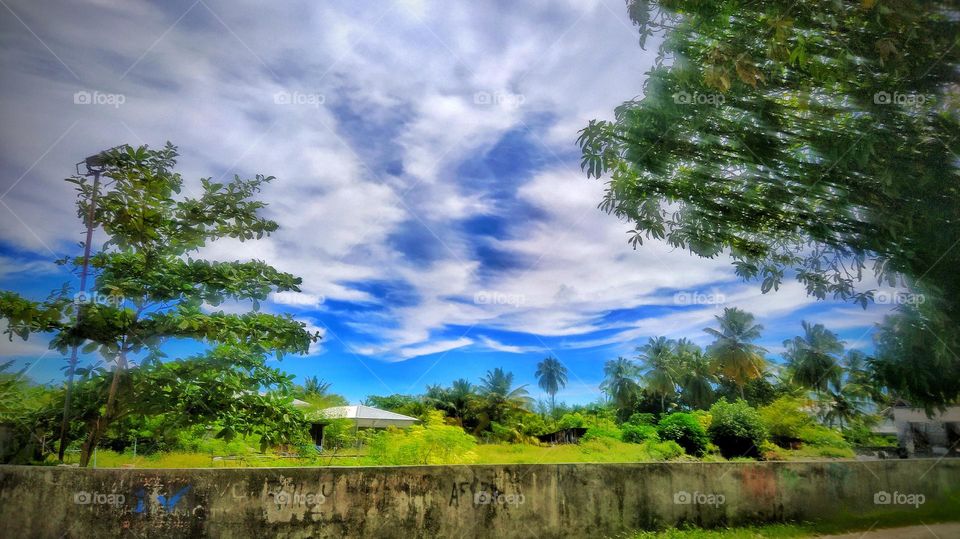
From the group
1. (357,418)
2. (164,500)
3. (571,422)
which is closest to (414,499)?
(164,500)

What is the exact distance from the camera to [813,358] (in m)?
35.8

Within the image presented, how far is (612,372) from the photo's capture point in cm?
5606

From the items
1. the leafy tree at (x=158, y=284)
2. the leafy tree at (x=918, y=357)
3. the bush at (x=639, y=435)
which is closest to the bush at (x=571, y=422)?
the bush at (x=639, y=435)

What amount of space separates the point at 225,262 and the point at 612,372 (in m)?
54.5

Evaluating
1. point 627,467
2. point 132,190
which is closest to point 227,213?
point 132,190

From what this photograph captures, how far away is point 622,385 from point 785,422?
27235 millimetres

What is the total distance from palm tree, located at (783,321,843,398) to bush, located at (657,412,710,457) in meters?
11.7

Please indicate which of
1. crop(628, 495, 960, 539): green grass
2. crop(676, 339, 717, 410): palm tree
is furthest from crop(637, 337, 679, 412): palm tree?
crop(628, 495, 960, 539): green grass

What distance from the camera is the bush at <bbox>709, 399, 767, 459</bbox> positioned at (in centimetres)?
2372

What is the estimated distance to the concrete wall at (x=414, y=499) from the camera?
490 cm

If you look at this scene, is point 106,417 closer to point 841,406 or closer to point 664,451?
point 664,451

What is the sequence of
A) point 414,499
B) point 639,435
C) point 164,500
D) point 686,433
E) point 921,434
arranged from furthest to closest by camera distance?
1. point 921,434
2. point 639,435
3. point 686,433
4. point 414,499
5. point 164,500

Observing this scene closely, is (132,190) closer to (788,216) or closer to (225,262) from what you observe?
(225,262)

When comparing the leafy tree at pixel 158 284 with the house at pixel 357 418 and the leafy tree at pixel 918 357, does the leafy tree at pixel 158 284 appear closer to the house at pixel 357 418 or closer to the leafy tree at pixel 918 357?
the leafy tree at pixel 918 357
